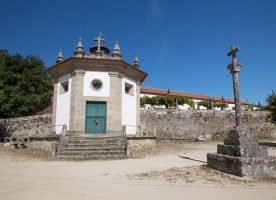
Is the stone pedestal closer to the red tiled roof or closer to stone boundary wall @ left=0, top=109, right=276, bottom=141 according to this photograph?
stone boundary wall @ left=0, top=109, right=276, bottom=141

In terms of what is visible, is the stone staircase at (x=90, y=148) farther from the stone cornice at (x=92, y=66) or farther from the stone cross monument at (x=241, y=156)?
the stone cross monument at (x=241, y=156)

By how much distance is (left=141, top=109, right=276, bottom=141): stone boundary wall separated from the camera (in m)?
25.8

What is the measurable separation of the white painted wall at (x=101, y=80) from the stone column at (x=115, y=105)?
28 cm

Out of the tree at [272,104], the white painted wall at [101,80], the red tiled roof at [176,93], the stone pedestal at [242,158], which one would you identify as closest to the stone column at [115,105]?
the white painted wall at [101,80]

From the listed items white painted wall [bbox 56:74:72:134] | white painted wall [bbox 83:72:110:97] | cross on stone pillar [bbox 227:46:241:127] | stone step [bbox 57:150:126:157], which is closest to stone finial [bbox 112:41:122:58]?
white painted wall [bbox 83:72:110:97]

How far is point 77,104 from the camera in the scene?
13906mm

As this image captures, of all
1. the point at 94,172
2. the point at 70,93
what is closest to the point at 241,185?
the point at 94,172

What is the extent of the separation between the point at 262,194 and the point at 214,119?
23.6 m

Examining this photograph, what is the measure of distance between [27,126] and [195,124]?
19.1m

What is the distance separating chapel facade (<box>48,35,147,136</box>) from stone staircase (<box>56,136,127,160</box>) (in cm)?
120

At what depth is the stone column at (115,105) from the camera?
14.1m

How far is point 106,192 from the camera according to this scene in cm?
470

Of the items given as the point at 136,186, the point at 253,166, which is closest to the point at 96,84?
the point at 136,186

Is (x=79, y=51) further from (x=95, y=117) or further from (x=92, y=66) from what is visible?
(x=95, y=117)
